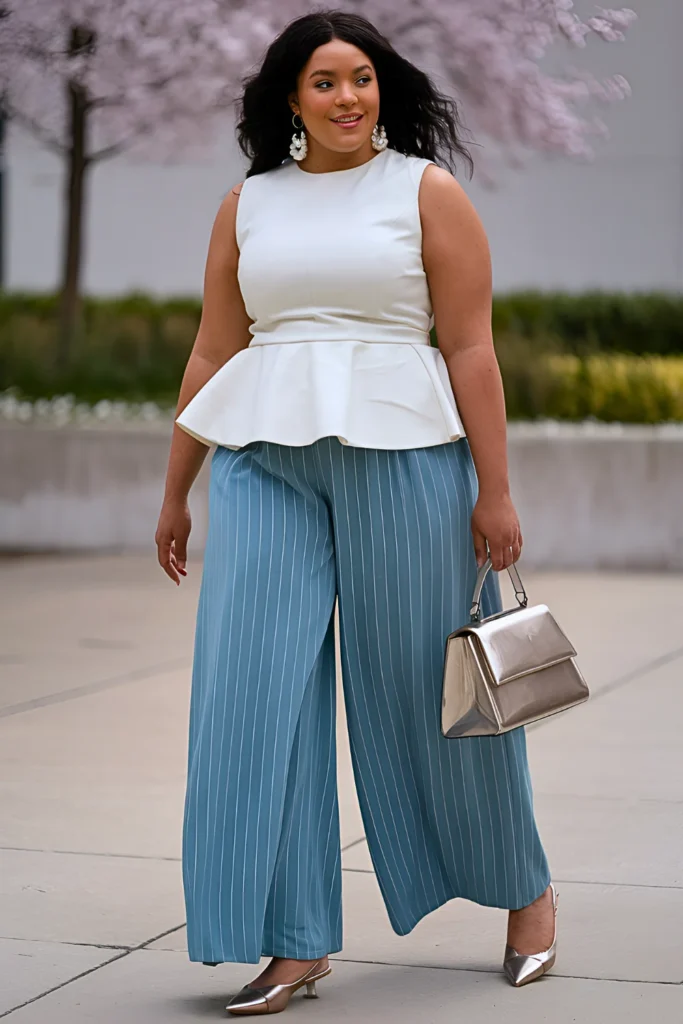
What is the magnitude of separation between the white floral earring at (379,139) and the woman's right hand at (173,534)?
2.47 feet

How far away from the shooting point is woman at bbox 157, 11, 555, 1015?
9.96 feet

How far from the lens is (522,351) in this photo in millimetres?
11695

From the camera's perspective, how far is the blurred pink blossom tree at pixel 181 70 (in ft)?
29.8

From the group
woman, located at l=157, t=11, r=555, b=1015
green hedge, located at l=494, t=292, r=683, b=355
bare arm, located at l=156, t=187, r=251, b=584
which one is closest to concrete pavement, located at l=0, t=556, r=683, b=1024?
woman, located at l=157, t=11, r=555, b=1015


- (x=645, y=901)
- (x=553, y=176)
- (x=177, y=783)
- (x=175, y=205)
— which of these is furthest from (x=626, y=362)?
(x=645, y=901)

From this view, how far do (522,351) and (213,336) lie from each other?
861 centimetres

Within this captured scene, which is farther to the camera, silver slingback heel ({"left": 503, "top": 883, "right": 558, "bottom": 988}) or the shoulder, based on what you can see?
silver slingback heel ({"left": 503, "top": 883, "right": 558, "bottom": 988})

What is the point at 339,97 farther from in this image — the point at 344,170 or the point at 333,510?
the point at 333,510

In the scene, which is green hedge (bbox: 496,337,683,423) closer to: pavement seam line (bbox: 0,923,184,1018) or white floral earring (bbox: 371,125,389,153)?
pavement seam line (bbox: 0,923,184,1018)

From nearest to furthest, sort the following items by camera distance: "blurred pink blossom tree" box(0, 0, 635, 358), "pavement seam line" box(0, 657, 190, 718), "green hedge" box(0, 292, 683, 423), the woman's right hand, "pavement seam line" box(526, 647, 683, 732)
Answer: the woman's right hand → "pavement seam line" box(0, 657, 190, 718) → "pavement seam line" box(526, 647, 683, 732) → "blurred pink blossom tree" box(0, 0, 635, 358) → "green hedge" box(0, 292, 683, 423)

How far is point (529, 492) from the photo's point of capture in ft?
32.7

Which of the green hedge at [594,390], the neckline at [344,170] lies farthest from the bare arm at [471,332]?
the green hedge at [594,390]

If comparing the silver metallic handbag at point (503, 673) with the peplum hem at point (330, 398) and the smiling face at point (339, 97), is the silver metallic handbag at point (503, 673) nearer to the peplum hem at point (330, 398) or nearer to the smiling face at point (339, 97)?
the peplum hem at point (330, 398)

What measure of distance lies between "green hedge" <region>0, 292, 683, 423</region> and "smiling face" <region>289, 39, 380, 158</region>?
775 centimetres
